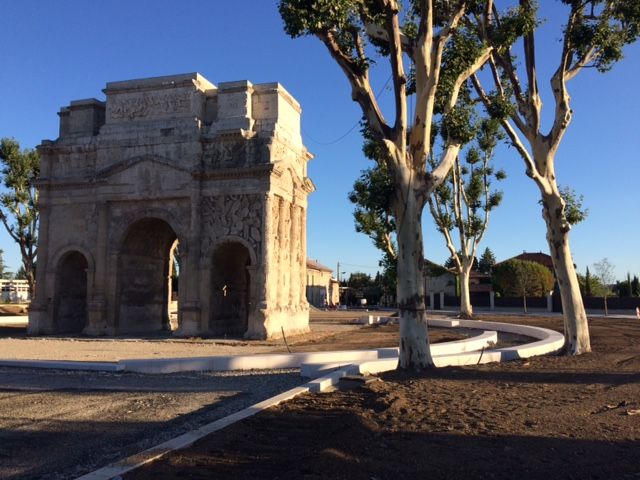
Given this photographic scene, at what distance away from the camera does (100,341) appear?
19.9 m

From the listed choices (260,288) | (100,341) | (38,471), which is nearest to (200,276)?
(260,288)

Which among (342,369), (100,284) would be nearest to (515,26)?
(342,369)

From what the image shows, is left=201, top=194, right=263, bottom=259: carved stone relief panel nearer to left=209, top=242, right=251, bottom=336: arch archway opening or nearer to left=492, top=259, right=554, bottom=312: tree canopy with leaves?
left=209, top=242, right=251, bottom=336: arch archway opening

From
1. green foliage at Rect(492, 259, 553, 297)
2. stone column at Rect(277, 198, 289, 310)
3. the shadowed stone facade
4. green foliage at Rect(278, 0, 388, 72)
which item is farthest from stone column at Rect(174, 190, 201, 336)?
green foliage at Rect(492, 259, 553, 297)

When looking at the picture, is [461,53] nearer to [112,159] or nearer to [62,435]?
[62,435]

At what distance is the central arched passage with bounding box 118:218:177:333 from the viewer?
23172 millimetres

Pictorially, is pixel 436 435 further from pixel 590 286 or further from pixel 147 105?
pixel 590 286

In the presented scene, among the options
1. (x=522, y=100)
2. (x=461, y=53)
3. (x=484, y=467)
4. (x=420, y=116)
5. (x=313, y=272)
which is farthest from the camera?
(x=313, y=272)

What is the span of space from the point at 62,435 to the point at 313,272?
6770 centimetres

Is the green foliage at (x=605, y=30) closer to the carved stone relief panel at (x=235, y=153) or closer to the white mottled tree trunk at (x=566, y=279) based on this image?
the white mottled tree trunk at (x=566, y=279)

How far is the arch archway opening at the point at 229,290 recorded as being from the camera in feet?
73.0

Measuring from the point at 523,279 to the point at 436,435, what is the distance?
182 feet

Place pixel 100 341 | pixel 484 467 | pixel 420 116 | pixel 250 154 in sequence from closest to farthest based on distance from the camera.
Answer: pixel 484 467 < pixel 420 116 < pixel 100 341 < pixel 250 154

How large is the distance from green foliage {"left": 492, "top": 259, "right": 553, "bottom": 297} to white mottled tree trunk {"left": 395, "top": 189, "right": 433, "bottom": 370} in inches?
2010
